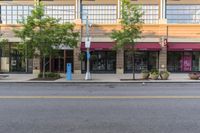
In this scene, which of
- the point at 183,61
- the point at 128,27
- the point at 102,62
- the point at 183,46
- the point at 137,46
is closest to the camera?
the point at 128,27

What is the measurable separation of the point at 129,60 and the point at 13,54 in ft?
42.1

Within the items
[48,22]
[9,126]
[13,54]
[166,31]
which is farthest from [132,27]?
[9,126]

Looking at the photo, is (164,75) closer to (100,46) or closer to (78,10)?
(100,46)

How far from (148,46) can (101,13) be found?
6671 millimetres

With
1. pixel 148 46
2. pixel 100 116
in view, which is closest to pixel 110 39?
pixel 148 46

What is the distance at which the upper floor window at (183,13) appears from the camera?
40.6 meters

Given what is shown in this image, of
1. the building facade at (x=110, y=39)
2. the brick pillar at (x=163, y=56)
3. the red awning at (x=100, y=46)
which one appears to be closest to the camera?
the red awning at (x=100, y=46)

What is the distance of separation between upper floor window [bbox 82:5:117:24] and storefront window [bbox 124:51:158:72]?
451 cm

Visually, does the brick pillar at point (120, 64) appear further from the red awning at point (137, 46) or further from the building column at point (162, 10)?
the building column at point (162, 10)

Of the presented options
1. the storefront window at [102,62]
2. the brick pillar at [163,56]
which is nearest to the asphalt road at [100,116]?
the brick pillar at [163,56]

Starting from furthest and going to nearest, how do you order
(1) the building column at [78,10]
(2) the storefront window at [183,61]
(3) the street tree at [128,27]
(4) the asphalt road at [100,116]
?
(1) the building column at [78,10]
(2) the storefront window at [183,61]
(3) the street tree at [128,27]
(4) the asphalt road at [100,116]

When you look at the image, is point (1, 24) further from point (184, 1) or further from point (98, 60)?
point (184, 1)

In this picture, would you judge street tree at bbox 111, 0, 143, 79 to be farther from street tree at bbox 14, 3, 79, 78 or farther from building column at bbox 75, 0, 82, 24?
building column at bbox 75, 0, 82, 24

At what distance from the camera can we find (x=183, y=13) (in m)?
40.8
